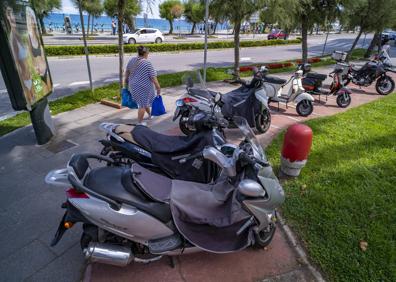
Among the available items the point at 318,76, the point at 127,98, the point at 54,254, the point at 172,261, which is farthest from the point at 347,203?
the point at 318,76

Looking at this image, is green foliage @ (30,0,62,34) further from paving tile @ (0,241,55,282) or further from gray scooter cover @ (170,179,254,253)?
gray scooter cover @ (170,179,254,253)

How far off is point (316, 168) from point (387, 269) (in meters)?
1.85

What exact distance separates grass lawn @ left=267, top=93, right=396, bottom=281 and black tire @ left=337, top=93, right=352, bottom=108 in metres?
2.09

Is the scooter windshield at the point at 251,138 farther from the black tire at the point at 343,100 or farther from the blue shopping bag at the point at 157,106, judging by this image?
the black tire at the point at 343,100

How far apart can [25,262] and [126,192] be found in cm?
135

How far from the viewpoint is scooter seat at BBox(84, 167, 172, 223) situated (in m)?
2.27

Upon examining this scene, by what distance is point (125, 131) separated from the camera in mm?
3588

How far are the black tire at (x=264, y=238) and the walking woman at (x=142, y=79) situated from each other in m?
3.83

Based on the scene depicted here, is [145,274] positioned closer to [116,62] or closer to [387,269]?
[387,269]

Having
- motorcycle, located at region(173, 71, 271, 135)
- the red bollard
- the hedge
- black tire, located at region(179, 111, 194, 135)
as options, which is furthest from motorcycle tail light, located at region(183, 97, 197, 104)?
the hedge

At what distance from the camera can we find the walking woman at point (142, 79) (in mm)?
5375

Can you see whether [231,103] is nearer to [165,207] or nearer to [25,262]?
[165,207]

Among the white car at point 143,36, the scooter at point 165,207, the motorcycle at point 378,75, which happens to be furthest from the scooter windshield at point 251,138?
the white car at point 143,36

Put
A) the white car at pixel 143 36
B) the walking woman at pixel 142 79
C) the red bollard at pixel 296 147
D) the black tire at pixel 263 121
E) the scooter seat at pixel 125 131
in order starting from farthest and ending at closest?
the white car at pixel 143 36, the black tire at pixel 263 121, the walking woman at pixel 142 79, the red bollard at pixel 296 147, the scooter seat at pixel 125 131
